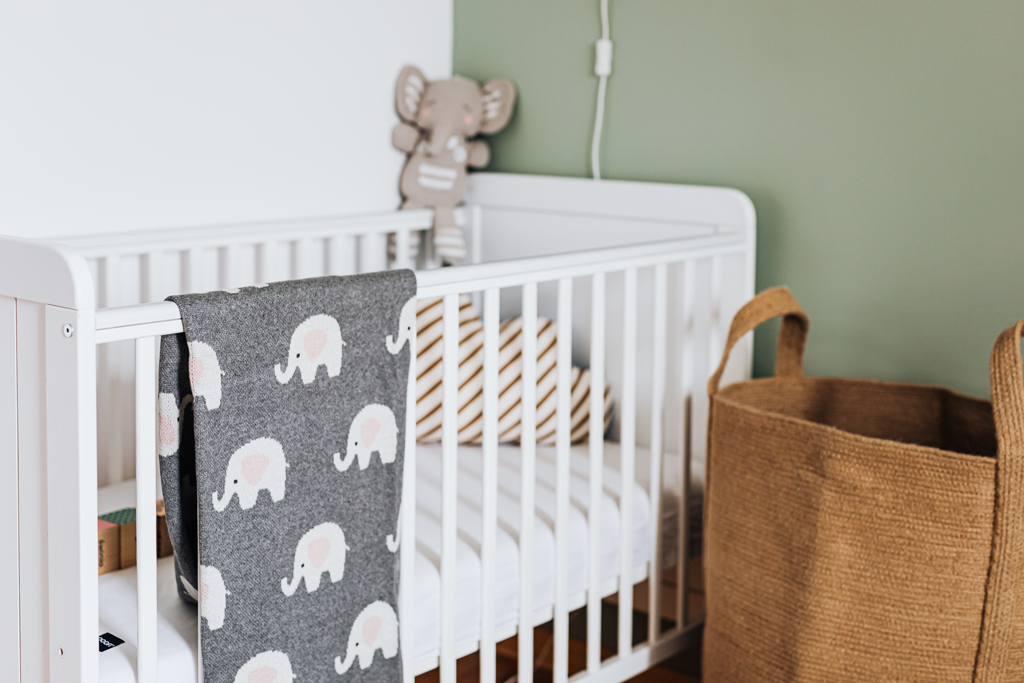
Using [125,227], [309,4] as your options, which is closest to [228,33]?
[309,4]

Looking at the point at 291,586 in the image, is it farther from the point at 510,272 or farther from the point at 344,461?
the point at 510,272

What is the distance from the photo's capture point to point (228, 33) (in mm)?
1703

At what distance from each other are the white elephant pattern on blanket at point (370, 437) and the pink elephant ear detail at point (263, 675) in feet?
0.70

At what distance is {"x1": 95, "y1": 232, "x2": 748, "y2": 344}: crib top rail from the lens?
903 millimetres

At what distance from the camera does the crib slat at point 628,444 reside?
1477mm

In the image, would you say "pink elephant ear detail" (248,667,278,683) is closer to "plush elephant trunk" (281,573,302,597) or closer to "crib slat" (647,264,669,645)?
"plush elephant trunk" (281,573,302,597)

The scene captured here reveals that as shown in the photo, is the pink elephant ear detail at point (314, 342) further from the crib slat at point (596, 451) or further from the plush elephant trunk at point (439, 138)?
the plush elephant trunk at point (439, 138)

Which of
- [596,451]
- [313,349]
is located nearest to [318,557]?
[313,349]

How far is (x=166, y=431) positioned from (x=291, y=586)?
0.68 feet

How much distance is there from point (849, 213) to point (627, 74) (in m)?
0.49

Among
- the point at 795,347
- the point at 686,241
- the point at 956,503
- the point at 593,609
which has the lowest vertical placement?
the point at 593,609

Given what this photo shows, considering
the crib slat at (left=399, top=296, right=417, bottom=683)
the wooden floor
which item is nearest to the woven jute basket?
the wooden floor

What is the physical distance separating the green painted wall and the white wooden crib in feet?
0.32

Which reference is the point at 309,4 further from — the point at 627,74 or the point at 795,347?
the point at 795,347
